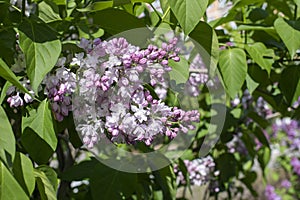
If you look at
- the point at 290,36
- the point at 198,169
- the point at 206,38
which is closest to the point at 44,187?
the point at 206,38

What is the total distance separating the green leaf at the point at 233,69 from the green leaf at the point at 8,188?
24.0 inches

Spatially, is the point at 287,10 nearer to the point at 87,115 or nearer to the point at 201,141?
the point at 201,141

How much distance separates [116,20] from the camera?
3.42 feet

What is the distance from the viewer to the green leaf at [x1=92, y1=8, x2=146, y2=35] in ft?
3.40

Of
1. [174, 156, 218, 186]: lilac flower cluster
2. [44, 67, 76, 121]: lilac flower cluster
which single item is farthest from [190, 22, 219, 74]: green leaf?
[174, 156, 218, 186]: lilac flower cluster

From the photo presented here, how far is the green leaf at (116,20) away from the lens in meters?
1.04

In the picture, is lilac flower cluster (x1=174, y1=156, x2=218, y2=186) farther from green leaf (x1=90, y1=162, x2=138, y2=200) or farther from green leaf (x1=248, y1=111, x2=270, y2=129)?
green leaf (x1=90, y1=162, x2=138, y2=200)

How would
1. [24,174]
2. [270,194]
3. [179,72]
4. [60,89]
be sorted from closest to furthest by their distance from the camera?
1. [24,174]
2. [60,89]
3. [179,72]
4. [270,194]

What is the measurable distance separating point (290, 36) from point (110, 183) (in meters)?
0.52

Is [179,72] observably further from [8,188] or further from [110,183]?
[8,188]

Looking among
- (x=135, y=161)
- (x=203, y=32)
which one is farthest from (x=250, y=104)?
(x=203, y=32)

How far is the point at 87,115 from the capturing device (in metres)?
0.92

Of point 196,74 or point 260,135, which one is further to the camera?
point 260,135

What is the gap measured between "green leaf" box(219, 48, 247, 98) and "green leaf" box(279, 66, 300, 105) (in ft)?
0.58
